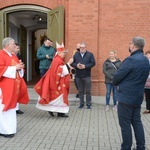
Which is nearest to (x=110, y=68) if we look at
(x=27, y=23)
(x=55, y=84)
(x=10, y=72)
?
(x=55, y=84)

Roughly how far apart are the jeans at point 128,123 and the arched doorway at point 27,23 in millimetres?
6736

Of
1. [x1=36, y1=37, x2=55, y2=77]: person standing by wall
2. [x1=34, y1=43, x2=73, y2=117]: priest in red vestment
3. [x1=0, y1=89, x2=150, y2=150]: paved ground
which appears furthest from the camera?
[x1=36, y1=37, x2=55, y2=77]: person standing by wall

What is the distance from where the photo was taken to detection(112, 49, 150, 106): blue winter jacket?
5.00m

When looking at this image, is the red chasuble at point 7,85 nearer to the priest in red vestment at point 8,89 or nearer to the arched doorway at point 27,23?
the priest in red vestment at point 8,89

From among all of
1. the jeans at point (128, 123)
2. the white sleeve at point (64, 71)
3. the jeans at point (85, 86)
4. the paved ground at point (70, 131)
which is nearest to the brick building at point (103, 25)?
the jeans at point (85, 86)

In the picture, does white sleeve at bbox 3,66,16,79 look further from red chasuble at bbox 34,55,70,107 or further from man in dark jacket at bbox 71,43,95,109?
man in dark jacket at bbox 71,43,95,109

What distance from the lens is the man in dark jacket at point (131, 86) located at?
501 centimetres

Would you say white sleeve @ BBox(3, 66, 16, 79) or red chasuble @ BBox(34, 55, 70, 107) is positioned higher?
white sleeve @ BBox(3, 66, 16, 79)

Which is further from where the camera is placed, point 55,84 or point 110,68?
point 110,68

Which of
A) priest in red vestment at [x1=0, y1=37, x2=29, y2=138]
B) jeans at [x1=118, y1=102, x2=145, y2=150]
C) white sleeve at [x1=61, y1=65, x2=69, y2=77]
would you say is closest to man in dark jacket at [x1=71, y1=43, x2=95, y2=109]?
white sleeve at [x1=61, y1=65, x2=69, y2=77]

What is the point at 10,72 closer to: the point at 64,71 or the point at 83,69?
the point at 64,71

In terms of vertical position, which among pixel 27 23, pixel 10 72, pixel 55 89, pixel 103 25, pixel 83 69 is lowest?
pixel 55 89

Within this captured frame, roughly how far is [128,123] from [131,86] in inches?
24.2

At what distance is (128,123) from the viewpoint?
5.20 metres
